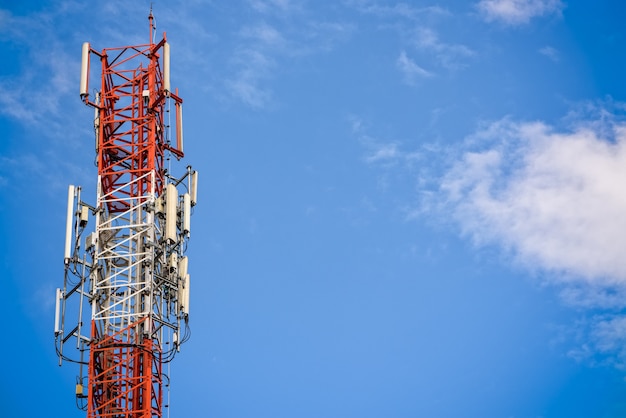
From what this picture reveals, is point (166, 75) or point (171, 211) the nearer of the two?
point (171, 211)

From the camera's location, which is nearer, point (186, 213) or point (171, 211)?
point (171, 211)

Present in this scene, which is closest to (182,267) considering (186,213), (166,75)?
(186,213)

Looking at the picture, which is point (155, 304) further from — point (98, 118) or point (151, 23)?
point (151, 23)

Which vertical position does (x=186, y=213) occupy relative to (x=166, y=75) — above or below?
below

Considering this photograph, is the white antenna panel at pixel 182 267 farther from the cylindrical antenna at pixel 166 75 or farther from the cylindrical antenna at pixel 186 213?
the cylindrical antenna at pixel 166 75

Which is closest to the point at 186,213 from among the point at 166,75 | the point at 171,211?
the point at 171,211

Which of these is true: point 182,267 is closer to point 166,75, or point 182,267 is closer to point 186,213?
point 186,213

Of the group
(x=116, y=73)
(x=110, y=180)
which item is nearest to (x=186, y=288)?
(x=110, y=180)

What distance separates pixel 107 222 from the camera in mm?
101875

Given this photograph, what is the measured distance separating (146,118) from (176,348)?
15.1 meters

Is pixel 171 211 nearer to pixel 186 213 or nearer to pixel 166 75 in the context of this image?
pixel 186 213

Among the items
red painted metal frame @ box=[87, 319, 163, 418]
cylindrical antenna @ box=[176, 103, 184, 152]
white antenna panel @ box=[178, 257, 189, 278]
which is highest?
cylindrical antenna @ box=[176, 103, 184, 152]

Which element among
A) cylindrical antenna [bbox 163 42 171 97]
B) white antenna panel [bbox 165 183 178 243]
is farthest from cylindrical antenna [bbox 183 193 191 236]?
cylindrical antenna [bbox 163 42 171 97]

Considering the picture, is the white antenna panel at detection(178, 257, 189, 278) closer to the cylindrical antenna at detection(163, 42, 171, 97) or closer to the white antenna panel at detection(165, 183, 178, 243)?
the white antenna panel at detection(165, 183, 178, 243)
